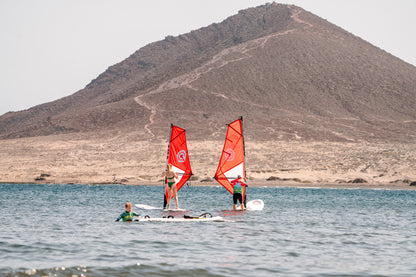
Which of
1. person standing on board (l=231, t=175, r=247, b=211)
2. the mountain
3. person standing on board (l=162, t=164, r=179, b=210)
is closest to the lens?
person standing on board (l=162, t=164, r=179, b=210)

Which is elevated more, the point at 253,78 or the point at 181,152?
the point at 253,78

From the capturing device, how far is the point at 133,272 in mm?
13703

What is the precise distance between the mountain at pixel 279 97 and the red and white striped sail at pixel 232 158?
2789 inches

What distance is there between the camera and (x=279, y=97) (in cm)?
13688

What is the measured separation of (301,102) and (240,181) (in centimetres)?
10822

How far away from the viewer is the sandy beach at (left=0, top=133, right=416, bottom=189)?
6631 cm

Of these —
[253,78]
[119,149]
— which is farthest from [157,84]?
[119,149]

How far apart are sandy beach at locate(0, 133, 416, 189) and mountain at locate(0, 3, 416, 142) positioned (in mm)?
10012

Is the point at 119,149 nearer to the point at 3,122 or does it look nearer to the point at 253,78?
the point at 253,78

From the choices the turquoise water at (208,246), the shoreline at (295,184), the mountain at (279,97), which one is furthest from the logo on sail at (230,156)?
the mountain at (279,97)

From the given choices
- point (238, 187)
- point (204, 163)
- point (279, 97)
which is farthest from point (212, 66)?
point (238, 187)

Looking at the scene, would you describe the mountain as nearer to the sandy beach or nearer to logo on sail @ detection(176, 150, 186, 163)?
the sandy beach

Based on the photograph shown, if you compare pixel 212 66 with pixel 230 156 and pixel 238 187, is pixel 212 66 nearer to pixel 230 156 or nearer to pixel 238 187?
pixel 230 156

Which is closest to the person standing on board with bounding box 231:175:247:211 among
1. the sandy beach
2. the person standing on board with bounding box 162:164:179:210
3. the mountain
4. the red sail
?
the person standing on board with bounding box 162:164:179:210
